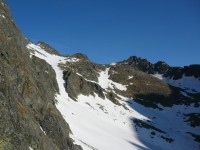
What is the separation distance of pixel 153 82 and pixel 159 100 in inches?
827

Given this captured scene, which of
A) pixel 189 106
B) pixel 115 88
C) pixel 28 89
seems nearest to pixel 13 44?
pixel 28 89

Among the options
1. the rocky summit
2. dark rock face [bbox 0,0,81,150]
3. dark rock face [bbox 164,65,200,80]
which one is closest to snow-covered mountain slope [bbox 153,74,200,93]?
the rocky summit

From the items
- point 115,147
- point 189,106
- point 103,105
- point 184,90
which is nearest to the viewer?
point 115,147

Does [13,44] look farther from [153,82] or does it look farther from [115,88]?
[153,82]

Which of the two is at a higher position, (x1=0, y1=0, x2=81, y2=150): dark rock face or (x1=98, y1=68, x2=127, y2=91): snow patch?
(x1=98, y1=68, x2=127, y2=91): snow patch

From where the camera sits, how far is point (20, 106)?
28.4 metres

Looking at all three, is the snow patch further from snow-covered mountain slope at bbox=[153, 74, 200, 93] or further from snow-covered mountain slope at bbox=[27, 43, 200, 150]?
snow-covered mountain slope at bbox=[153, 74, 200, 93]

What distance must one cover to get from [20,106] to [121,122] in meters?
55.5

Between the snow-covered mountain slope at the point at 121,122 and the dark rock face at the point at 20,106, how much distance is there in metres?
10.3

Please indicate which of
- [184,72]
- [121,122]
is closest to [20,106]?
[121,122]

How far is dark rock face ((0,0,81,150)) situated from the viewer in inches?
978

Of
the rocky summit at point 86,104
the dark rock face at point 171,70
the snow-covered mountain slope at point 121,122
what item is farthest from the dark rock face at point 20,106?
the dark rock face at point 171,70

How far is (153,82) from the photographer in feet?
461

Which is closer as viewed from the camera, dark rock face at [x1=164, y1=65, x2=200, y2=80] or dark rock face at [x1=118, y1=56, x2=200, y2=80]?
dark rock face at [x1=164, y1=65, x2=200, y2=80]
